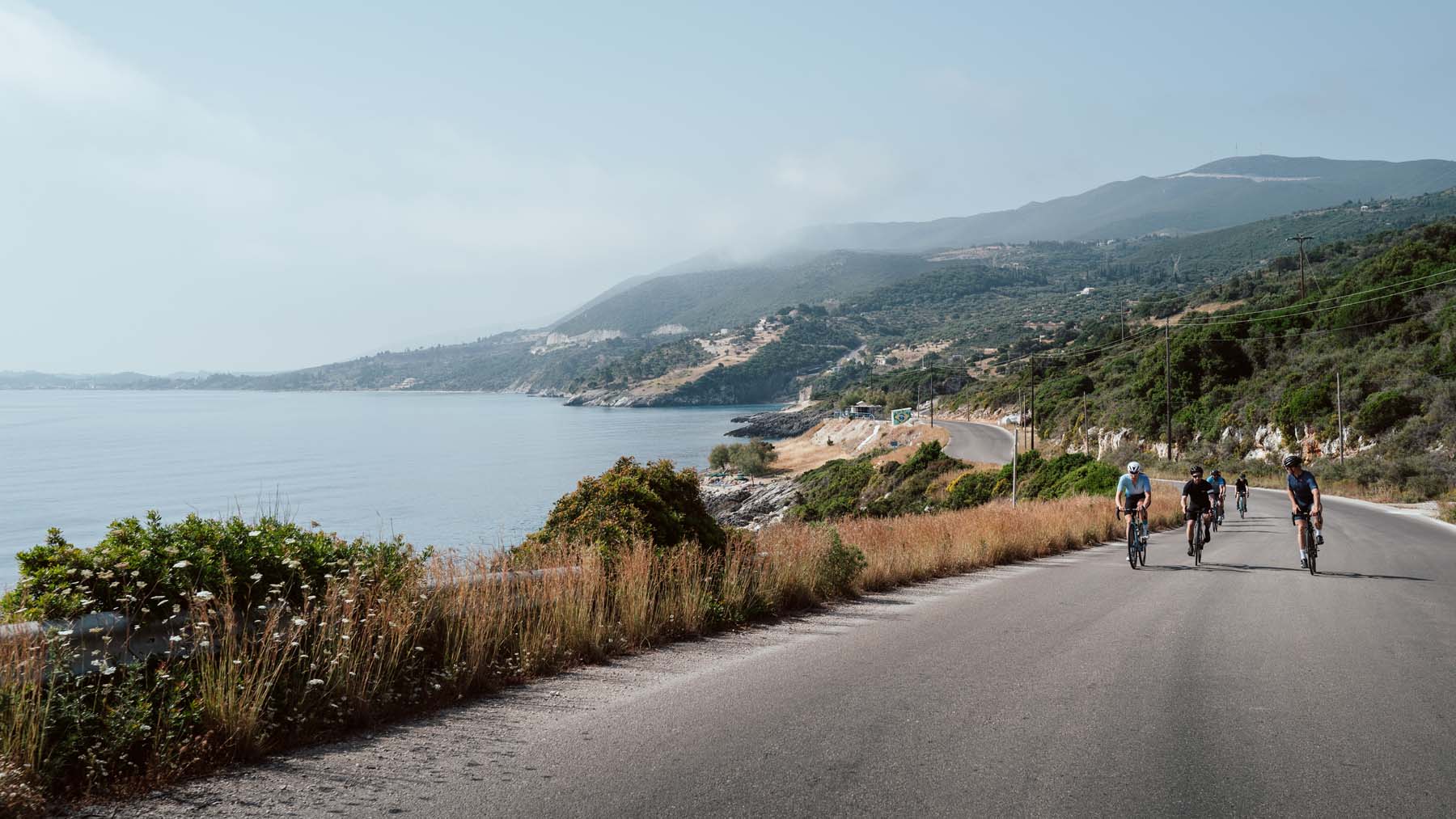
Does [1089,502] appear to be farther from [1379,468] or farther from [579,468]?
[579,468]

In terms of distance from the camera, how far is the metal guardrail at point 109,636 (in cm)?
427

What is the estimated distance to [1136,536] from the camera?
13547mm

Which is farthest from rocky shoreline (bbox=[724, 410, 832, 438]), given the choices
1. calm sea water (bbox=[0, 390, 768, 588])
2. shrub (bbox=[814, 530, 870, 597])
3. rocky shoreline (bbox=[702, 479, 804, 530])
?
shrub (bbox=[814, 530, 870, 597])

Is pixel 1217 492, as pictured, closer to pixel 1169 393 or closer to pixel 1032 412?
pixel 1169 393

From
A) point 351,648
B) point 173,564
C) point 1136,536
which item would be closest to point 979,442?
point 1136,536

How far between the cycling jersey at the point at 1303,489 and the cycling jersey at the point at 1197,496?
1.27m

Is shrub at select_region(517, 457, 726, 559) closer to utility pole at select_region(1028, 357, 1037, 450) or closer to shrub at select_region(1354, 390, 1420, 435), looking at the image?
shrub at select_region(1354, 390, 1420, 435)

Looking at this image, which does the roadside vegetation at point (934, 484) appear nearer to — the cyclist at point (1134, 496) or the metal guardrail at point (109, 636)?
the cyclist at point (1134, 496)

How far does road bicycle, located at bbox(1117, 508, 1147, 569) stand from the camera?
533 inches

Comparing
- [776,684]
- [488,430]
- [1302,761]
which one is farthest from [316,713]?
[488,430]

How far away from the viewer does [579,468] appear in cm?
8688

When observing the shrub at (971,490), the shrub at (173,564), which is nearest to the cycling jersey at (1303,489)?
the shrub at (173,564)

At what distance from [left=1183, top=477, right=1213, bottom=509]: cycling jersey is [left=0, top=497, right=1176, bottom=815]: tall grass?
291 inches

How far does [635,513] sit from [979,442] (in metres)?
65.1
